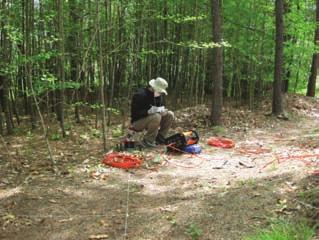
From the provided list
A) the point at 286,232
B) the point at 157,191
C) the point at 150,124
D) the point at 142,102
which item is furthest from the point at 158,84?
the point at 286,232

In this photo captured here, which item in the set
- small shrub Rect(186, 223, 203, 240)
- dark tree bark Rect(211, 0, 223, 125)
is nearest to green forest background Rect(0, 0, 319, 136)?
dark tree bark Rect(211, 0, 223, 125)

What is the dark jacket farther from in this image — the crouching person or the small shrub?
the small shrub

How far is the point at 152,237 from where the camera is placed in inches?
142

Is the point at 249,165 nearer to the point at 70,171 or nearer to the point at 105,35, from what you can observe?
the point at 70,171

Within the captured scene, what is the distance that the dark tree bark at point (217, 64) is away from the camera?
863cm

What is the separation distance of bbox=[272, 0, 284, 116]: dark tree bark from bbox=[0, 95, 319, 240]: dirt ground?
314 centimetres

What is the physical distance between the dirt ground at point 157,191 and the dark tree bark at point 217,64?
4.74ft

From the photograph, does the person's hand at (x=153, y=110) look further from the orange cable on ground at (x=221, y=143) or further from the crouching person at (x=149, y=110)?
the orange cable on ground at (x=221, y=143)

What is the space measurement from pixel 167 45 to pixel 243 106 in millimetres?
2878

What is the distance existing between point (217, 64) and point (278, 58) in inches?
99.0

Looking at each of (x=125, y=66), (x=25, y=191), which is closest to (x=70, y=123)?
(x=125, y=66)

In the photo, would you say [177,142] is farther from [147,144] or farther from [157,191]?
[157,191]

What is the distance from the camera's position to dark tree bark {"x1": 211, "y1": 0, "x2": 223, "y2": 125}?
863 cm

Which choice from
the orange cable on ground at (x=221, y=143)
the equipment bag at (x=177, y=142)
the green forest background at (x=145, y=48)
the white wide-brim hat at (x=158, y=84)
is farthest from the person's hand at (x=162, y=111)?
the green forest background at (x=145, y=48)
